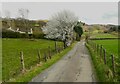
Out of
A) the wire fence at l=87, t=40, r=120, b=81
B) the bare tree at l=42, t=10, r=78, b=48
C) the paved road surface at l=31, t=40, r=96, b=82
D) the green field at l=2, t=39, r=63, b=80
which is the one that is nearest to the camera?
the paved road surface at l=31, t=40, r=96, b=82

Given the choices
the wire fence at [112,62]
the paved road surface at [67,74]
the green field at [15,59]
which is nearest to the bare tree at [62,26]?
the green field at [15,59]

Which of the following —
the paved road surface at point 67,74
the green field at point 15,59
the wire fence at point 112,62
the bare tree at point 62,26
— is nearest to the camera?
the paved road surface at point 67,74

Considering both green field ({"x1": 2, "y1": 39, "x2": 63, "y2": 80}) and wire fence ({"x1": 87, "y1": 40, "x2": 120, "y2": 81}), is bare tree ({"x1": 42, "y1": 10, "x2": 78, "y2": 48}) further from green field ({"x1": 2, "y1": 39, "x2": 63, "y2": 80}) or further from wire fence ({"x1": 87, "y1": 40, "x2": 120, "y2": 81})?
wire fence ({"x1": 87, "y1": 40, "x2": 120, "y2": 81})

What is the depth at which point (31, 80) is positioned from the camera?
54.7ft

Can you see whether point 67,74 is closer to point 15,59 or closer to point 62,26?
point 15,59

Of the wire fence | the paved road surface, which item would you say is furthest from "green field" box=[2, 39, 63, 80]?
the wire fence

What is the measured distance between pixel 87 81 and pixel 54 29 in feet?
177

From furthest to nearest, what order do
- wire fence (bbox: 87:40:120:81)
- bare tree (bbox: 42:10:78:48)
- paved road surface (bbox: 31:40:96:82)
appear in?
bare tree (bbox: 42:10:78:48), wire fence (bbox: 87:40:120:81), paved road surface (bbox: 31:40:96:82)

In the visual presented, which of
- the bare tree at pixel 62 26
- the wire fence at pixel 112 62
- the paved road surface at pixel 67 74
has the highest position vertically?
the bare tree at pixel 62 26

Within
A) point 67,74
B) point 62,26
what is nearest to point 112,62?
point 67,74

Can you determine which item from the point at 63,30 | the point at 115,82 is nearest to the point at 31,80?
the point at 115,82

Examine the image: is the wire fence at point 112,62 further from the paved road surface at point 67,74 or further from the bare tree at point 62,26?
the bare tree at point 62,26

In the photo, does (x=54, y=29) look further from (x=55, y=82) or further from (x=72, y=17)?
(x=55, y=82)

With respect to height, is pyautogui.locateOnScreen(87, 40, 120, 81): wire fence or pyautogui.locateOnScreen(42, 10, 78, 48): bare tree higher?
pyautogui.locateOnScreen(42, 10, 78, 48): bare tree
